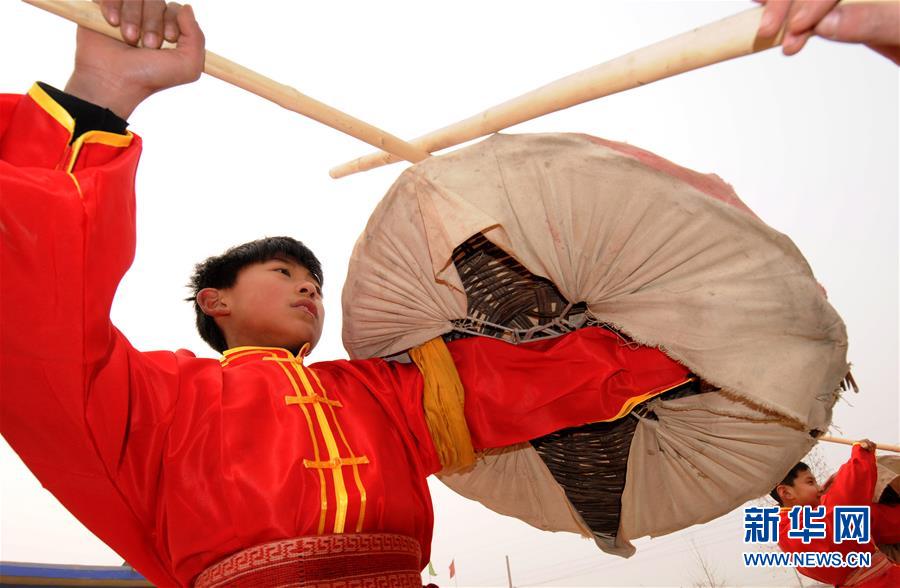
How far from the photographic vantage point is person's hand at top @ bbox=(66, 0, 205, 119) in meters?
1.04

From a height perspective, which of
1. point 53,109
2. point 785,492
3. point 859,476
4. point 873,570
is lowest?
point 873,570

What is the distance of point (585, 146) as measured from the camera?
122 centimetres

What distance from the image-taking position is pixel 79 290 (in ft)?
3.15

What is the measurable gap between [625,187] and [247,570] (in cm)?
96

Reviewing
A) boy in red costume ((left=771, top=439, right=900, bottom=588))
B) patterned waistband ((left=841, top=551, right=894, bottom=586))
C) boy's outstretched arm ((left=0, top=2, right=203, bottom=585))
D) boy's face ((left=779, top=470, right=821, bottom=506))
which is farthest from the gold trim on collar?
patterned waistband ((left=841, top=551, right=894, bottom=586))

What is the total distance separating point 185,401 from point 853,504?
12.1 feet

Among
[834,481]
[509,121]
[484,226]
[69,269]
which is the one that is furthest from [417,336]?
[834,481]

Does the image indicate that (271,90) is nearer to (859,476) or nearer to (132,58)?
(132,58)

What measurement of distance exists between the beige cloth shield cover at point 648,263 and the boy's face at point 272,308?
18 centimetres

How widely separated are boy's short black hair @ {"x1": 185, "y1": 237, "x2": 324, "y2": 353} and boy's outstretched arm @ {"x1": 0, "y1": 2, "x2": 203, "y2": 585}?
513mm

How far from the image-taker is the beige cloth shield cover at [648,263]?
121cm

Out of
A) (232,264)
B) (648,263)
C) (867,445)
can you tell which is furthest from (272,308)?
(867,445)

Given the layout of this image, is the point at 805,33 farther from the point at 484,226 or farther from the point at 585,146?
the point at 484,226

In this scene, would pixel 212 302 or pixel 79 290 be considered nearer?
pixel 79 290
